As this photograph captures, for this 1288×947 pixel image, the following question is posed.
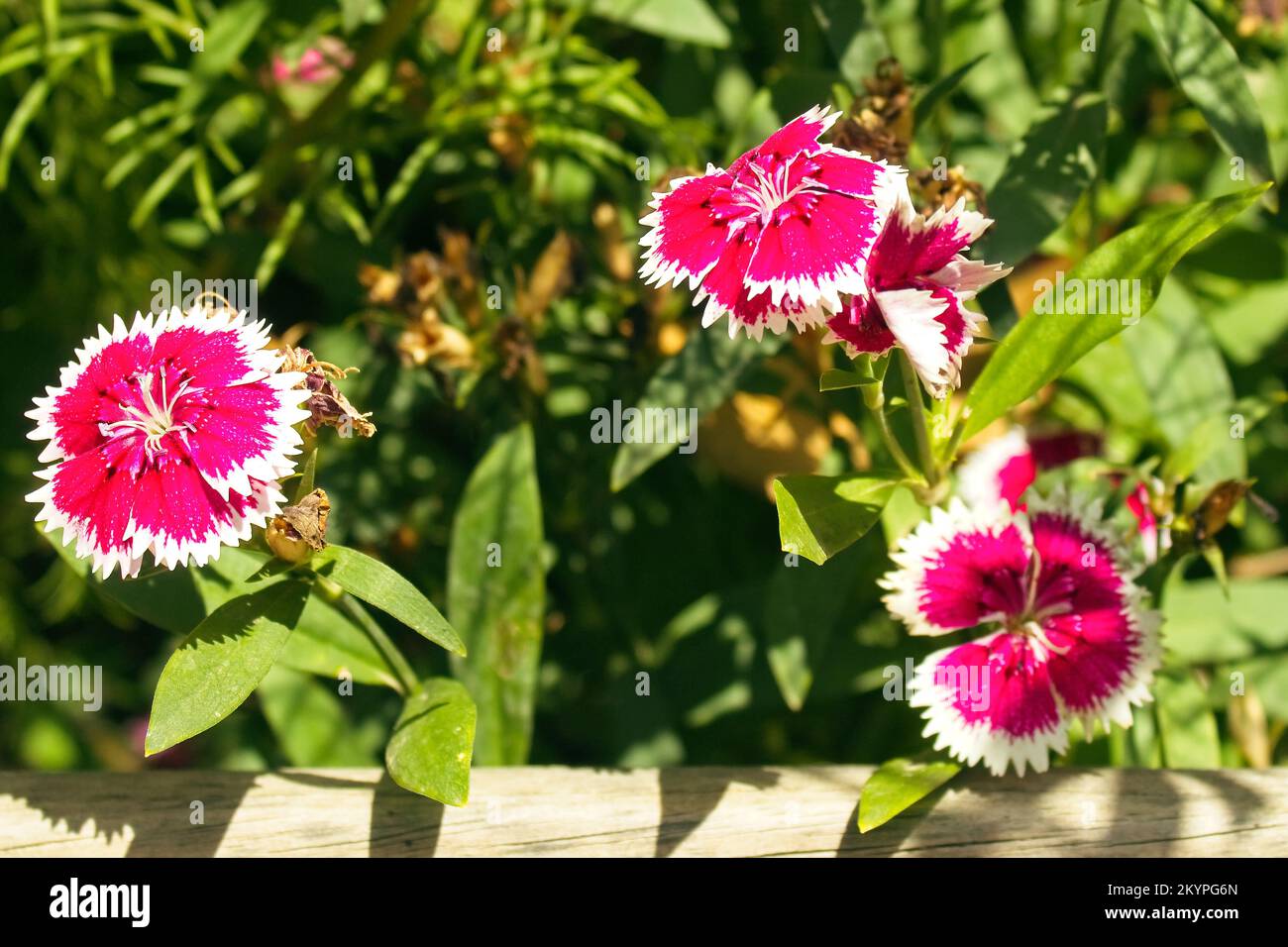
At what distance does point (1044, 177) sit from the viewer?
1.18 m

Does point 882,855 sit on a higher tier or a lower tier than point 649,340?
lower

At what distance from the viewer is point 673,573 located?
5.18 feet

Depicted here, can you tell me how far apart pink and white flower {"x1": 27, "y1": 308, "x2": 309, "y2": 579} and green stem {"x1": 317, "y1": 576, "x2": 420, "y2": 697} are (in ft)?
0.66

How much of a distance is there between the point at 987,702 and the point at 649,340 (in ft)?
1.73

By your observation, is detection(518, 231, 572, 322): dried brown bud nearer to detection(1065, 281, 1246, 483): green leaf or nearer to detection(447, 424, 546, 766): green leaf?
detection(447, 424, 546, 766): green leaf

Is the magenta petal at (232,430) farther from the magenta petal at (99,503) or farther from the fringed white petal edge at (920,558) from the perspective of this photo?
the fringed white petal edge at (920,558)

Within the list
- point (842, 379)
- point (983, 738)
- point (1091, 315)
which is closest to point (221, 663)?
point (842, 379)

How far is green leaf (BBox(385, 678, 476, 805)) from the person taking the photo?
94 cm

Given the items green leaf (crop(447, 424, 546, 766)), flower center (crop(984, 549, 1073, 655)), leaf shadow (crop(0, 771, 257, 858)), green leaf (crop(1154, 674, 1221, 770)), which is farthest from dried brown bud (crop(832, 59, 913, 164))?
leaf shadow (crop(0, 771, 257, 858))

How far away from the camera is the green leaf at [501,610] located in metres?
1.25

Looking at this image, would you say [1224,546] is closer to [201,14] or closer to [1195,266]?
[1195,266]

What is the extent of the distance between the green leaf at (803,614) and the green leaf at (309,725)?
1.61 feet

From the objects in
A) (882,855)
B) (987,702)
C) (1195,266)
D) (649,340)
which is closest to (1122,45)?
(1195,266)

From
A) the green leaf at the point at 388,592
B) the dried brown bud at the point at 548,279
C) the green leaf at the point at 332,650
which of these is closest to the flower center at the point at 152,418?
the green leaf at the point at 388,592
